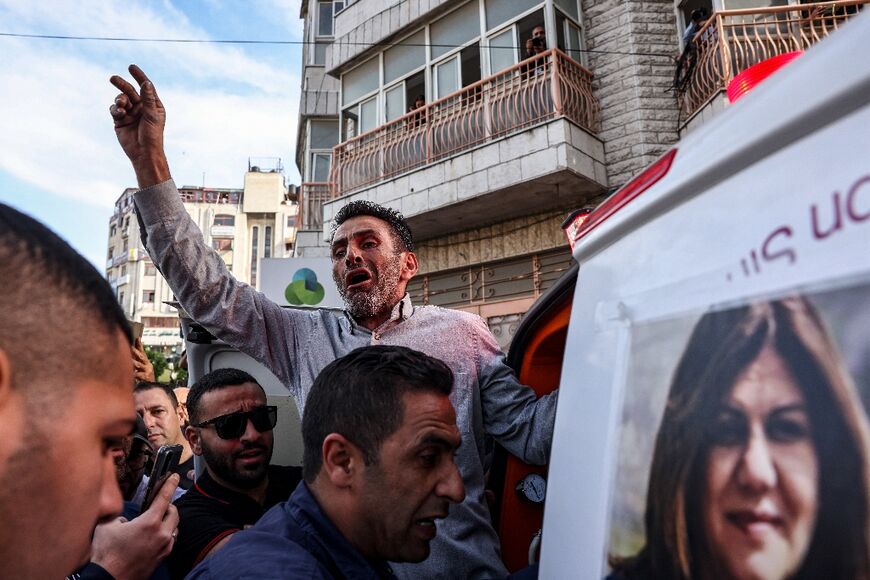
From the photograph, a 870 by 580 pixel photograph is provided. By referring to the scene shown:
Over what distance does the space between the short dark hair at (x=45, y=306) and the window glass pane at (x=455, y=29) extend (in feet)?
32.7

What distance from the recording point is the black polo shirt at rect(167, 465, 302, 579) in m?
2.15

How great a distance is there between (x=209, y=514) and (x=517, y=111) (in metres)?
7.66

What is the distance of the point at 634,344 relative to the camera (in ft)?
3.01

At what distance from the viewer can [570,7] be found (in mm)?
9555

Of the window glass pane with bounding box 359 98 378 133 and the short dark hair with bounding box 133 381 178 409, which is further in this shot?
the window glass pane with bounding box 359 98 378 133

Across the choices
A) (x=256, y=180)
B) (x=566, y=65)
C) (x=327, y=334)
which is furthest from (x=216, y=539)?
(x=256, y=180)

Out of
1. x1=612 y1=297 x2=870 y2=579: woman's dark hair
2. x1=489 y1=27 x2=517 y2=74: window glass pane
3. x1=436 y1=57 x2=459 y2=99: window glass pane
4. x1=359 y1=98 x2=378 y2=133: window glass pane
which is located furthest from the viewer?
x1=359 y1=98 x2=378 y2=133: window glass pane

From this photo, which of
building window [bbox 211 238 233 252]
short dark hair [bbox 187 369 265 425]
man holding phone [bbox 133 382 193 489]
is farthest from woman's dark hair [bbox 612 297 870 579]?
building window [bbox 211 238 233 252]

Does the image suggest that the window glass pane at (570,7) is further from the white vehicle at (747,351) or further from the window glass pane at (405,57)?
the white vehicle at (747,351)

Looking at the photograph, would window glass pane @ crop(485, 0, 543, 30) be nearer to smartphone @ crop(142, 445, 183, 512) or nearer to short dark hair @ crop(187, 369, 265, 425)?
short dark hair @ crop(187, 369, 265, 425)

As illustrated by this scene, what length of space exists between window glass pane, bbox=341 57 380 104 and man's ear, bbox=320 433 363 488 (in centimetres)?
1073

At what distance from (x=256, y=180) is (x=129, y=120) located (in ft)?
160

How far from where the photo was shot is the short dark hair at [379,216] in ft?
8.23

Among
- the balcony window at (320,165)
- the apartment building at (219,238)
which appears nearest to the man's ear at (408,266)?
the balcony window at (320,165)
